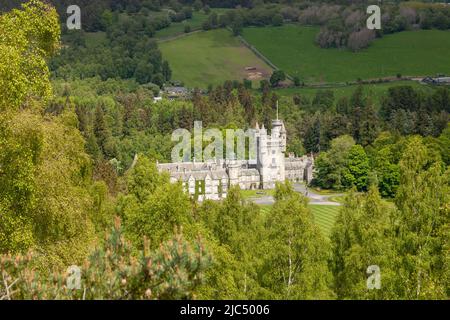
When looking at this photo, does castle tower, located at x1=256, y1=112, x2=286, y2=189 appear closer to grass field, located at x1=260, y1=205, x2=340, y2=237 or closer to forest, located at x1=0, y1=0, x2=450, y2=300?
grass field, located at x1=260, y1=205, x2=340, y2=237

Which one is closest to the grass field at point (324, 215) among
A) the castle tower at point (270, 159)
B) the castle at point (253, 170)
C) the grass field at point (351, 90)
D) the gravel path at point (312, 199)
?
the gravel path at point (312, 199)

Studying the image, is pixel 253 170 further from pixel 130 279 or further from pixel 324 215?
pixel 130 279

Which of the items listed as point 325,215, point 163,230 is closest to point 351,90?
point 325,215

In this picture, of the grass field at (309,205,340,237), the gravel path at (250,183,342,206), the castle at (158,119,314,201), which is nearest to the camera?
the grass field at (309,205,340,237)

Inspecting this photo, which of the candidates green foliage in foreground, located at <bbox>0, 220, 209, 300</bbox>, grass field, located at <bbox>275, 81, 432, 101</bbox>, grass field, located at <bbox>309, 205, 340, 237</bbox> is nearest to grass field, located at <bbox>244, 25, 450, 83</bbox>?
grass field, located at <bbox>275, 81, 432, 101</bbox>

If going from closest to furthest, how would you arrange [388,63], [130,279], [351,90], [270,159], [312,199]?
[130,279], [312,199], [270,159], [351,90], [388,63]
